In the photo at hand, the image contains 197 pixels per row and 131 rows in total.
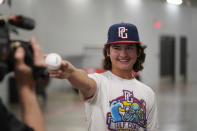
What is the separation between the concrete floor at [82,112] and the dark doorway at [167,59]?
472cm

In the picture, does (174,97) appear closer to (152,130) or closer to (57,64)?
(152,130)

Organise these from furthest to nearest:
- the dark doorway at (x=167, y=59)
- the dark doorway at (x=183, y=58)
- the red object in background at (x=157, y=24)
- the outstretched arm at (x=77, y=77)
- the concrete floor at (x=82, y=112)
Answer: the dark doorway at (x=183, y=58)
the dark doorway at (x=167, y=59)
the red object in background at (x=157, y=24)
the concrete floor at (x=82, y=112)
the outstretched arm at (x=77, y=77)

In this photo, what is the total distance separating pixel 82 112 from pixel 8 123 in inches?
212

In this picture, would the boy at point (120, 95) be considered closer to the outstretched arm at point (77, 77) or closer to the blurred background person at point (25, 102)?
the outstretched arm at point (77, 77)

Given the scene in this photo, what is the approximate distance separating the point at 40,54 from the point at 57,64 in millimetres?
71

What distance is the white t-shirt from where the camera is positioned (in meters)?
1.51

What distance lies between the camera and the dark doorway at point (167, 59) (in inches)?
522

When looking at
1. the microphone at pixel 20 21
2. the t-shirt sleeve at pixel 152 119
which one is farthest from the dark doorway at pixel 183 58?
the microphone at pixel 20 21

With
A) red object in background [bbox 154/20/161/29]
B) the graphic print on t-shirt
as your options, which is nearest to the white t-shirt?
the graphic print on t-shirt

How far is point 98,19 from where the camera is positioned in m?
9.72

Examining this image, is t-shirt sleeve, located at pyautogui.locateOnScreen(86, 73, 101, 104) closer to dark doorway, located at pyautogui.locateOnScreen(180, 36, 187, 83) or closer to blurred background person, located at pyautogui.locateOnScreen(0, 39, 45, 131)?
blurred background person, located at pyautogui.locateOnScreen(0, 39, 45, 131)

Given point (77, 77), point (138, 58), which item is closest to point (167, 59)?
point (138, 58)

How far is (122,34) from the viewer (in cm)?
157

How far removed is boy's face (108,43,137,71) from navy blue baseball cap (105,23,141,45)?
4 centimetres
